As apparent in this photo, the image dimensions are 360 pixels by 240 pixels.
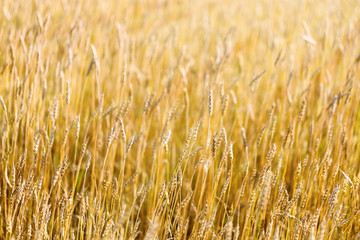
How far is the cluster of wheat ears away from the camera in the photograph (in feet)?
3.13

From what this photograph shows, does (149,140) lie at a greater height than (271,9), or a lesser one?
lesser

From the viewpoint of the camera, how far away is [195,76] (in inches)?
93.8

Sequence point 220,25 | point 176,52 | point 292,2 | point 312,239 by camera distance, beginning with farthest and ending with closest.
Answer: point 292,2
point 220,25
point 176,52
point 312,239

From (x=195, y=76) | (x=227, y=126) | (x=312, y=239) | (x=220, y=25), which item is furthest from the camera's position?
(x=220, y=25)

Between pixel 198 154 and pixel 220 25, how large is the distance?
7.42ft

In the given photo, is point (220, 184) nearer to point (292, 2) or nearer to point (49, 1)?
point (49, 1)

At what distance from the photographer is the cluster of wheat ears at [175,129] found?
37.6 inches

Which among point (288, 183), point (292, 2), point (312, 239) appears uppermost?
point (292, 2)

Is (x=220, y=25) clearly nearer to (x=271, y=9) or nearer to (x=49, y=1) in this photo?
(x=271, y=9)

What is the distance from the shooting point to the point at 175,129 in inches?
74.2

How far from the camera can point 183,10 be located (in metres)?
4.36

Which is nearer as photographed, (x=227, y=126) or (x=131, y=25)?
(x=227, y=126)

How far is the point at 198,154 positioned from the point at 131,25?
2.35m

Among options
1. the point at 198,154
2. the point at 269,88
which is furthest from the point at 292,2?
the point at 198,154
